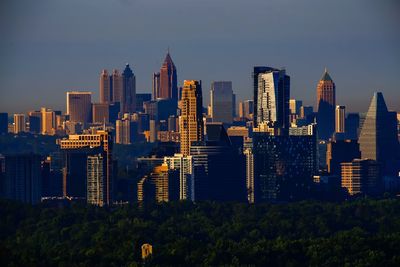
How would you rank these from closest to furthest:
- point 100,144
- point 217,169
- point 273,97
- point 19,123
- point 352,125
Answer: point 217,169 → point 100,144 → point 273,97 → point 19,123 → point 352,125

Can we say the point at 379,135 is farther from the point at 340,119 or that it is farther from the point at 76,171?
the point at 76,171

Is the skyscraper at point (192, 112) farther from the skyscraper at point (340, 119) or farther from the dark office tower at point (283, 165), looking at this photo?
the skyscraper at point (340, 119)

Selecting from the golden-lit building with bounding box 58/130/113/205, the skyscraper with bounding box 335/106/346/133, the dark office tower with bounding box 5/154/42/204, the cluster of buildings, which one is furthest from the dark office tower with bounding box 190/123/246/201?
the skyscraper with bounding box 335/106/346/133

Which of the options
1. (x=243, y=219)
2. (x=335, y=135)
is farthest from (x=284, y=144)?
(x=243, y=219)

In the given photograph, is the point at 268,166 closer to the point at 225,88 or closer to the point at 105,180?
the point at 105,180

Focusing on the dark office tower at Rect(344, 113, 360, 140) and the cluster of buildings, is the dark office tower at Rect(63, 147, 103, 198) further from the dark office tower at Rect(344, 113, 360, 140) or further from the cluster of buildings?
the dark office tower at Rect(344, 113, 360, 140)

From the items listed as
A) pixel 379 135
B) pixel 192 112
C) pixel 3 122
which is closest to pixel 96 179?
pixel 192 112

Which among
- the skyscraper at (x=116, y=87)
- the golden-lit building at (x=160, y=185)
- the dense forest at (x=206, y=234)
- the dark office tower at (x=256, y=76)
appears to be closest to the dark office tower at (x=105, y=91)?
the skyscraper at (x=116, y=87)
